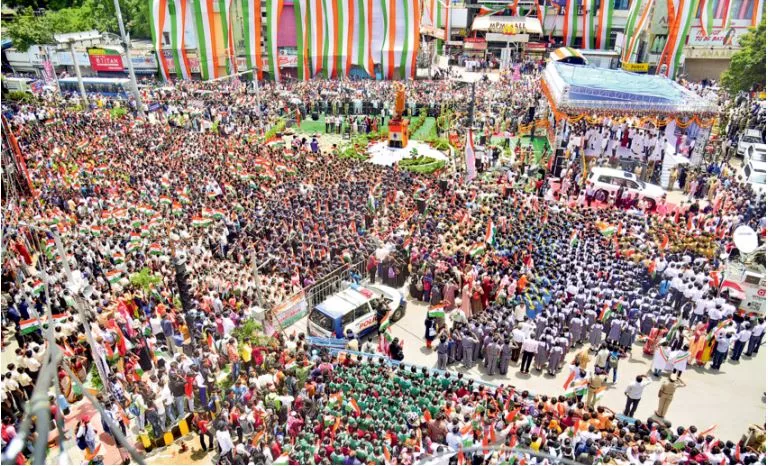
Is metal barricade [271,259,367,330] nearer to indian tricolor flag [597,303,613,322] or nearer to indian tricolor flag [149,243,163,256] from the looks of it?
indian tricolor flag [149,243,163,256]

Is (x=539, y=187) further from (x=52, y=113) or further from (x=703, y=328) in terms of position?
(x=52, y=113)

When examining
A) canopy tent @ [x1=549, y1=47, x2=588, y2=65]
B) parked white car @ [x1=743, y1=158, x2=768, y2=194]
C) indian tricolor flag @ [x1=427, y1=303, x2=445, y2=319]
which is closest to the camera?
indian tricolor flag @ [x1=427, y1=303, x2=445, y2=319]

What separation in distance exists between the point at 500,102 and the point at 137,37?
4629 centimetres

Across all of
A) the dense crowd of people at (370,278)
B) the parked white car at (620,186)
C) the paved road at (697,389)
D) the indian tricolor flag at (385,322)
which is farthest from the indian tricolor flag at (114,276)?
the parked white car at (620,186)

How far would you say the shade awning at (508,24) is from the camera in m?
58.4

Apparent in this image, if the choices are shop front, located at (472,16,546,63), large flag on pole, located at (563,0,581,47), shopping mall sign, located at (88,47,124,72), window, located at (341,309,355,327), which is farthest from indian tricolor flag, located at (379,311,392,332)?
large flag on pole, located at (563,0,581,47)

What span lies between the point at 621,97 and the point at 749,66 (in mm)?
15142

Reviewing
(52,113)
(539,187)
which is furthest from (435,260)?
(52,113)

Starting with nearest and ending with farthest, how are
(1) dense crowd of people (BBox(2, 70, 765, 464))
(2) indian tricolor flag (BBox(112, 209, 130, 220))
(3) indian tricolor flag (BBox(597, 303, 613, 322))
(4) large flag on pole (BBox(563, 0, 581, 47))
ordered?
(1) dense crowd of people (BBox(2, 70, 765, 464)), (3) indian tricolor flag (BBox(597, 303, 613, 322)), (2) indian tricolor flag (BBox(112, 209, 130, 220)), (4) large flag on pole (BBox(563, 0, 581, 47))

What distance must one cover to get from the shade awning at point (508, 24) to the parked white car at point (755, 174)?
Result: 3811 centimetres

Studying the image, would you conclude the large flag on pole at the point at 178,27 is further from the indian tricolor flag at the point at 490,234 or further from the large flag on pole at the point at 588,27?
the large flag on pole at the point at 588,27

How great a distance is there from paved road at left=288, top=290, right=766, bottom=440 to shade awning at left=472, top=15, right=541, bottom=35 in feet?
167

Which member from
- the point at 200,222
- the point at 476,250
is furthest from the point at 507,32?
the point at 200,222

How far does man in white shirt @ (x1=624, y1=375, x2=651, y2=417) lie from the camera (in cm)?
1148
